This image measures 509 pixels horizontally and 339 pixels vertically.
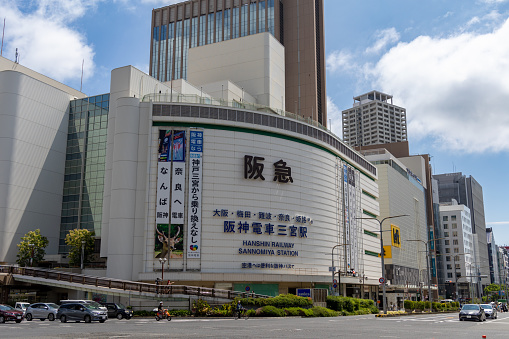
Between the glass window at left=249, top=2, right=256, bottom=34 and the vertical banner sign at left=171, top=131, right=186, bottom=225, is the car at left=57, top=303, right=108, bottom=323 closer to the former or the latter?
the vertical banner sign at left=171, top=131, right=186, bottom=225

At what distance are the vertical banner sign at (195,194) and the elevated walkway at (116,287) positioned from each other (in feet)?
28.2

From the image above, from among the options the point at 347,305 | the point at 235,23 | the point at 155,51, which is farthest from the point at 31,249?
the point at 155,51

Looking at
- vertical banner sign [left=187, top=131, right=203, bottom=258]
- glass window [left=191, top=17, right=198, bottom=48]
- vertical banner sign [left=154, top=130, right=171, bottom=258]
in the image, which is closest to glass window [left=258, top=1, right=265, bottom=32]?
glass window [left=191, top=17, right=198, bottom=48]

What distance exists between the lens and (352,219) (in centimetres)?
8431

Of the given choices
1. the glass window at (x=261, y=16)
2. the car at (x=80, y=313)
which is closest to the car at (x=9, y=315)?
the car at (x=80, y=313)

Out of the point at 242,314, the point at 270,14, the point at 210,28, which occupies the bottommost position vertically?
the point at 242,314

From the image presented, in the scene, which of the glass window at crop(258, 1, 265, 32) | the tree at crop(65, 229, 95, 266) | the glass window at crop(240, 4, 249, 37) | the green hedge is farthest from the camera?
the glass window at crop(240, 4, 249, 37)

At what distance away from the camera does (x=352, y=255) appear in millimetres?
82562

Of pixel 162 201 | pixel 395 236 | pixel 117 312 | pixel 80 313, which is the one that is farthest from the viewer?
pixel 395 236

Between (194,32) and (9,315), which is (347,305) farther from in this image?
(194,32)

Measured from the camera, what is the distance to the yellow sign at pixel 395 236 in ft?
350

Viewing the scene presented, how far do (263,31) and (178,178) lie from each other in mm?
77932

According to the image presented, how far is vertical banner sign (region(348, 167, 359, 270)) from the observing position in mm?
82938

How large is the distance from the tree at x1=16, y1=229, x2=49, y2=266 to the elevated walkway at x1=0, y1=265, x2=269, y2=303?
8.73 m
